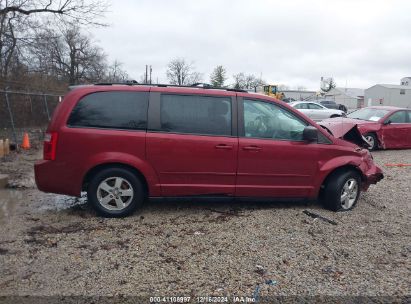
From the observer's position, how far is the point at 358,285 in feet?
10.8

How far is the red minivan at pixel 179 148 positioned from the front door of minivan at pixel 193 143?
1cm

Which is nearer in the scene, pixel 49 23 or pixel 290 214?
pixel 290 214

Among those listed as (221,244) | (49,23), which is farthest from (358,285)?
(49,23)

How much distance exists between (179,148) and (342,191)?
256 centimetres

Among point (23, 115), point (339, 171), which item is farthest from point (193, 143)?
point (23, 115)

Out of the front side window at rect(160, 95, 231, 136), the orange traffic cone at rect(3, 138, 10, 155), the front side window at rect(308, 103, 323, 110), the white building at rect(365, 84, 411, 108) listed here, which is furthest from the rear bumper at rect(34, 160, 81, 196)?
the white building at rect(365, 84, 411, 108)

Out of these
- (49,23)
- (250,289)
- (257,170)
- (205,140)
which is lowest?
(250,289)

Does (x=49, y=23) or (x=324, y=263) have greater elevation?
(x=49, y=23)

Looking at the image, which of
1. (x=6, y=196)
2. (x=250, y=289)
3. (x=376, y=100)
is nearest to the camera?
(x=250, y=289)

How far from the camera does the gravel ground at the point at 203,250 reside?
3.21 m

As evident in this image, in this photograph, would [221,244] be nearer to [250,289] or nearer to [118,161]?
[250,289]

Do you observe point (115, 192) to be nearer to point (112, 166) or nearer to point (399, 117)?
point (112, 166)

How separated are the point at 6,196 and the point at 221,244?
155 inches

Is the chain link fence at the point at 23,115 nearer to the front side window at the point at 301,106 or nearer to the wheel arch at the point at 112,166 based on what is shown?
the wheel arch at the point at 112,166
